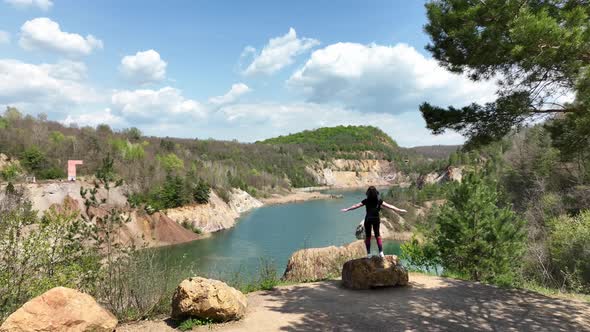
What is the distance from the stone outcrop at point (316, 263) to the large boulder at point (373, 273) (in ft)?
6.83

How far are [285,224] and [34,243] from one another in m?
55.2

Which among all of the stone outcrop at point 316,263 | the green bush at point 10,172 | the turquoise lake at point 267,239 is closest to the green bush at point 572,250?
the stone outcrop at point 316,263

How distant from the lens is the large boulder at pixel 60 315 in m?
→ 5.70

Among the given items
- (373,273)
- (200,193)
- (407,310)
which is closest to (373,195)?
(373,273)

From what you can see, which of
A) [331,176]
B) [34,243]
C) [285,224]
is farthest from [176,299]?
[331,176]

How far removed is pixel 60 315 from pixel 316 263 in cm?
→ 812

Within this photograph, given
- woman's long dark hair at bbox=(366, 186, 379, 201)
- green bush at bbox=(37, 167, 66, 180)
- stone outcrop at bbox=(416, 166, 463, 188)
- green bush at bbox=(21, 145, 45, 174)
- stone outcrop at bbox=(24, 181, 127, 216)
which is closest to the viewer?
woman's long dark hair at bbox=(366, 186, 379, 201)

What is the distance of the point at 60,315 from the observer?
5.96 m

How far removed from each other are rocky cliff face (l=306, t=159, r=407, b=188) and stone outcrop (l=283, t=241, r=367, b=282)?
13785cm

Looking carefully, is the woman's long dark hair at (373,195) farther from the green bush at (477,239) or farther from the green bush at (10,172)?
the green bush at (10,172)

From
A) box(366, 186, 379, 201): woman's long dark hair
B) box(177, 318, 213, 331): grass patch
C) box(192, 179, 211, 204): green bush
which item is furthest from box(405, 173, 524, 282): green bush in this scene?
box(192, 179, 211, 204): green bush

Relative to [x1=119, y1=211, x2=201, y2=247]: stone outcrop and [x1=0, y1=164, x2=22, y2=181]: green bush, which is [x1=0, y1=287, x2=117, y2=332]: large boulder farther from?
[x1=0, y1=164, x2=22, y2=181]: green bush

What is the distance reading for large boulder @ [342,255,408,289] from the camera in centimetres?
965

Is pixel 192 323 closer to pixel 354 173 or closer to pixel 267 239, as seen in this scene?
pixel 267 239
